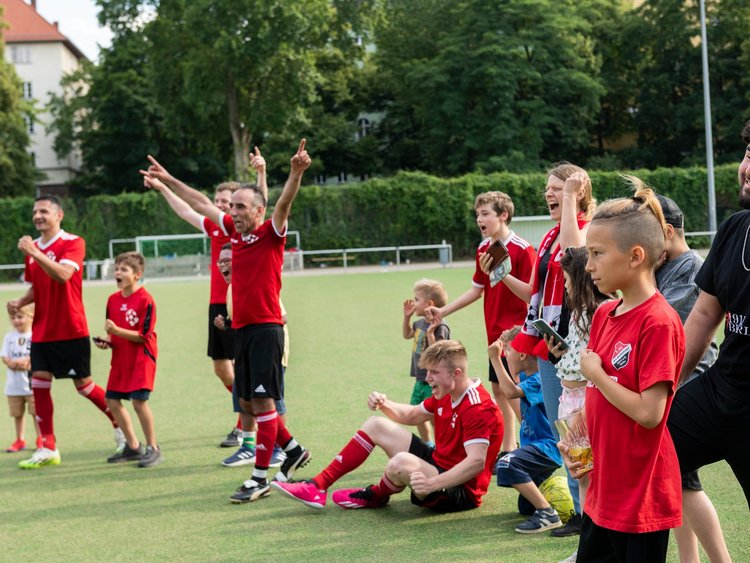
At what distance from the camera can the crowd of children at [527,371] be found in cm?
326

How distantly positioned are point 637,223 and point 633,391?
0.60 meters

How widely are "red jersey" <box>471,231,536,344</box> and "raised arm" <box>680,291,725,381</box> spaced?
9.39 feet

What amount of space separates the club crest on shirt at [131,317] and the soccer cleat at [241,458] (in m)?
1.43

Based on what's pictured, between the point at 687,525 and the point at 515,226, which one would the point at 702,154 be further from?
the point at 687,525

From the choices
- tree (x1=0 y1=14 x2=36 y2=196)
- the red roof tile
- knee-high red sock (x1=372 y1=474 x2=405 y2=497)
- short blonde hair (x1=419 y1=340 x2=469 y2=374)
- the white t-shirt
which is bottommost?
knee-high red sock (x1=372 y1=474 x2=405 y2=497)

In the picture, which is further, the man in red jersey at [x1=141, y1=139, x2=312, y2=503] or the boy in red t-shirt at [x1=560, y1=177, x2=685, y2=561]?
the man in red jersey at [x1=141, y1=139, x2=312, y2=503]

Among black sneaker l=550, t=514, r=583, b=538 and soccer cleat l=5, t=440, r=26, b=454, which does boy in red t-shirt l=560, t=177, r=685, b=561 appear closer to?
black sneaker l=550, t=514, r=583, b=538

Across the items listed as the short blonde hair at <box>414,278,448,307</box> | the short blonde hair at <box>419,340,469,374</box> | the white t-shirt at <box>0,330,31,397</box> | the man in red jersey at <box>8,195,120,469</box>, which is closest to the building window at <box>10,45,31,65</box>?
the white t-shirt at <box>0,330,31,397</box>

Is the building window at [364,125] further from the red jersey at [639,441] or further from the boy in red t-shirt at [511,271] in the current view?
the red jersey at [639,441]

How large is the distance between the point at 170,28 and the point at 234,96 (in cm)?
486

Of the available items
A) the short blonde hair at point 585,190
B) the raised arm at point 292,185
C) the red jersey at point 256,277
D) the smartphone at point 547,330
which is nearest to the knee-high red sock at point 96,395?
the red jersey at point 256,277

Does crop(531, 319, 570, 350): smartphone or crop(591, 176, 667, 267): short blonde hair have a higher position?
crop(591, 176, 667, 267): short blonde hair

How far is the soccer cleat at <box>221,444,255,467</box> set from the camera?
7445mm

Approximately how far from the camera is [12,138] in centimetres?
5194
